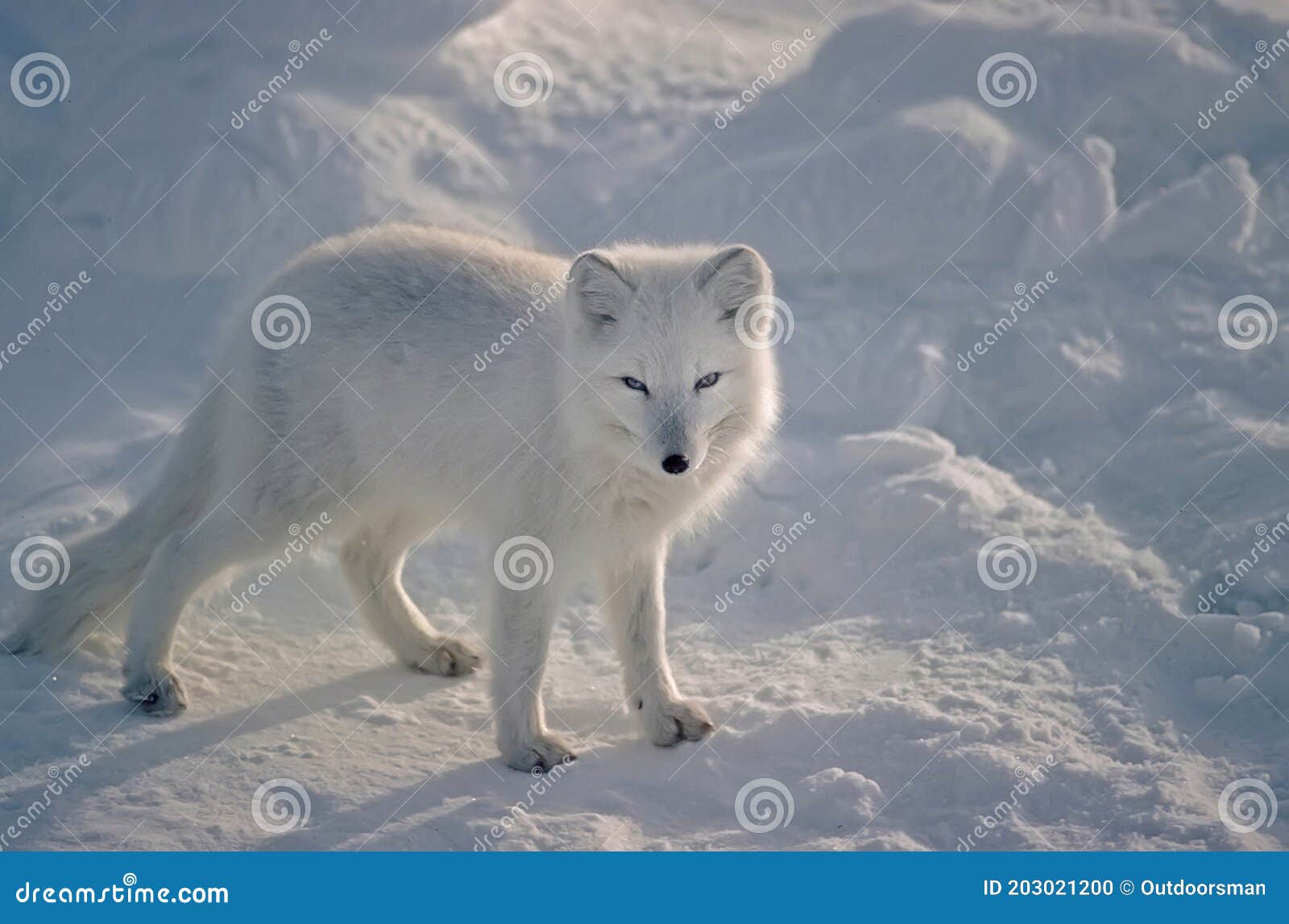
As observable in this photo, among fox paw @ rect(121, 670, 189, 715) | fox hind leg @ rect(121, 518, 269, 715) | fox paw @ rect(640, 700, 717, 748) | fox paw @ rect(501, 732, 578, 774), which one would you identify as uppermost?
fox paw @ rect(640, 700, 717, 748)

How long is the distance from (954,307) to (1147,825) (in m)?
3.54

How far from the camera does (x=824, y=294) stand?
6559 millimetres

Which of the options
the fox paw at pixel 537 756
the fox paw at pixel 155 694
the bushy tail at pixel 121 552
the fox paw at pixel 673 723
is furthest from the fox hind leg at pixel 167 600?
the fox paw at pixel 673 723

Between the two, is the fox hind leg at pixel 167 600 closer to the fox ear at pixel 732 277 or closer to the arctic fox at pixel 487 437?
the arctic fox at pixel 487 437

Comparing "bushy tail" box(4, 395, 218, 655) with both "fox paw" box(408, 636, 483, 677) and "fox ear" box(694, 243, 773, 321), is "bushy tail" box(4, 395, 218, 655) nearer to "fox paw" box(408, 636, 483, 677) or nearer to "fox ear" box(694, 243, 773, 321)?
"fox paw" box(408, 636, 483, 677)

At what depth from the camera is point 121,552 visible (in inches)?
174

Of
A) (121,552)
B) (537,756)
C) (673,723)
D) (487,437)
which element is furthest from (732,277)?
(121,552)

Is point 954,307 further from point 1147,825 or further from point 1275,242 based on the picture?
point 1147,825

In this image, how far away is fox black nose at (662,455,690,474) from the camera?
3463 millimetres

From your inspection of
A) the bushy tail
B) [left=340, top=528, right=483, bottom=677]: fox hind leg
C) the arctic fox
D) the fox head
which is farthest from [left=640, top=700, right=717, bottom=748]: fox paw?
the bushy tail

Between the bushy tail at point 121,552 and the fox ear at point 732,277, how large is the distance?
201 centimetres

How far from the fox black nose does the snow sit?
1.05m

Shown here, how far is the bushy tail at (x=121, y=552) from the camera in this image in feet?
14.3

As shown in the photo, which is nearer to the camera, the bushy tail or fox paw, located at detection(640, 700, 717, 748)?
fox paw, located at detection(640, 700, 717, 748)
